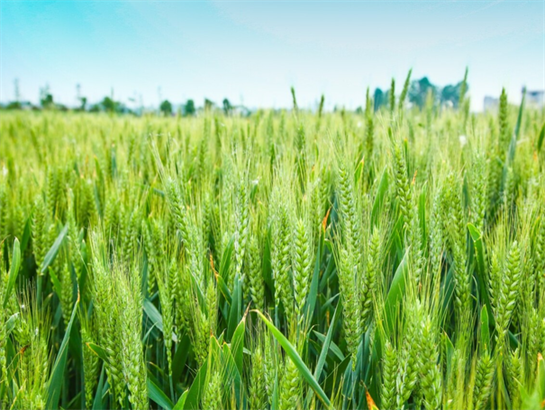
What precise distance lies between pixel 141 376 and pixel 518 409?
0.68 meters

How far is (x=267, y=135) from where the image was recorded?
2285mm

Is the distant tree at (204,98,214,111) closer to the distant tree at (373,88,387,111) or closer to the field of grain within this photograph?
the distant tree at (373,88,387,111)

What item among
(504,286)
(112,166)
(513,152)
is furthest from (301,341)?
(112,166)

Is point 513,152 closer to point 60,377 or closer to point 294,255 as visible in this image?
point 294,255

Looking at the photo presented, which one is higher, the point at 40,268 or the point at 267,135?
the point at 267,135

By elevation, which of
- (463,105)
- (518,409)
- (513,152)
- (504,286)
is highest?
(463,105)

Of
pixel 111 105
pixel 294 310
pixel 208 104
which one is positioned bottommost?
pixel 294 310

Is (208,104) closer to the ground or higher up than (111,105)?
closer to the ground

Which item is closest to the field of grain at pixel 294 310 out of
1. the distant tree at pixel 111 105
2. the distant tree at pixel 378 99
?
the distant tree at pixel 378 99

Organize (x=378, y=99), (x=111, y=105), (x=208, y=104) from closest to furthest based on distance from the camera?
1. (x=378, y=99)
2. (x=208, y=104)
3. (x=111, y=105)

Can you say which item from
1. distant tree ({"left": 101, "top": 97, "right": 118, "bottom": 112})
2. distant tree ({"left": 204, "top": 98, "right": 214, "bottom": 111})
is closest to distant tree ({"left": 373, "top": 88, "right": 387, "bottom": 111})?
distant tree ({"left": 204, "top": 98, "right": 214, "bottom": 111})

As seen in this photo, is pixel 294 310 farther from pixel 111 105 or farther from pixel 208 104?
pixel 111 105

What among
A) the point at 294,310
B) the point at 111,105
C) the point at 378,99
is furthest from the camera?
the point at 111,105

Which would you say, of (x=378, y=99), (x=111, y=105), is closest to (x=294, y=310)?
(x=378, y=99)
